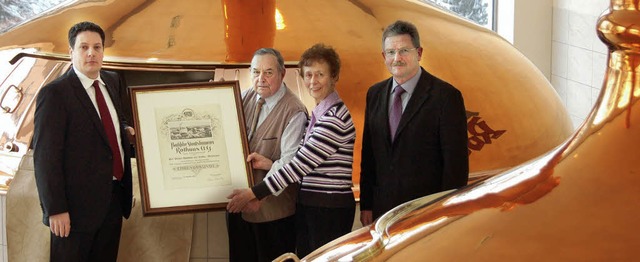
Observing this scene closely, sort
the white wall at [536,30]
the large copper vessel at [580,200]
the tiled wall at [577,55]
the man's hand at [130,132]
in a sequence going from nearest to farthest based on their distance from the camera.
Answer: the large copper vessel at [580,200], the man's hand at [130,132], the tiled wall at [577,55], the white wall at [536,30]

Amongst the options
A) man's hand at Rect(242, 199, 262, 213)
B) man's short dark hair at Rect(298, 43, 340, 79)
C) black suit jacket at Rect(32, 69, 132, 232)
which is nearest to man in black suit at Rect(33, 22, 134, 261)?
black suit jacket at Rect(32, 69, 132, 232)

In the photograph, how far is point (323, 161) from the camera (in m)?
3.73

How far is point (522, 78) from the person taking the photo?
5090 millimetres

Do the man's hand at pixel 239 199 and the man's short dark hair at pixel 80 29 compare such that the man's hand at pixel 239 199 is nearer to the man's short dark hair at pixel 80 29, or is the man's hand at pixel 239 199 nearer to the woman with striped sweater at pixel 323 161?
the woman with striped sweater at pixel 323 161

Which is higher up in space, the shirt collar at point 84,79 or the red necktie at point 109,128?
the shirt collar at point 84,79

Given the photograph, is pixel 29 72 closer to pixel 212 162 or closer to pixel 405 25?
pixel 212 162

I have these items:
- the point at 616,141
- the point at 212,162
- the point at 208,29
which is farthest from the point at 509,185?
the point at 208,29

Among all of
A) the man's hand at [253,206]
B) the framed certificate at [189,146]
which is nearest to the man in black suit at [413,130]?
the man's hand at [253,206]

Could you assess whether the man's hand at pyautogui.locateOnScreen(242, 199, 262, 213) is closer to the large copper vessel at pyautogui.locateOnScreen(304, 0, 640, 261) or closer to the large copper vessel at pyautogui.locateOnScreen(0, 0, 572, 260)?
the large copper vessel at pyautogui.locateOnScreen(0, 0, 572, 260)

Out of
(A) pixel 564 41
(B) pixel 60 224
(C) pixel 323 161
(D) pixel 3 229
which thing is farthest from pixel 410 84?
(A) pixel 564 41

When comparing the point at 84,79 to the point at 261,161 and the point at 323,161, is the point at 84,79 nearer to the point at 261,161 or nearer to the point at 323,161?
the point at 261,161

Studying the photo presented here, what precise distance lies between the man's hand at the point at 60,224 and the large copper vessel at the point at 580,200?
11.2ft

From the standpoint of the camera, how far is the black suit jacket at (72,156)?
381cm

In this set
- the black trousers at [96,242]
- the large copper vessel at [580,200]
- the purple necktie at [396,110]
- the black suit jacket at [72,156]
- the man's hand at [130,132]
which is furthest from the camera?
the man's hand at [130,132]
